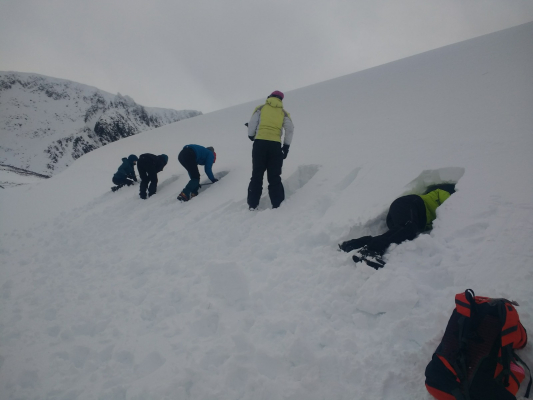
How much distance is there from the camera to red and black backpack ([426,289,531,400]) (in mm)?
1389

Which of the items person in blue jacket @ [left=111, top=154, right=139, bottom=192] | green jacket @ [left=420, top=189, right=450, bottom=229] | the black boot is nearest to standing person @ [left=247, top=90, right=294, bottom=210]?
the black boot

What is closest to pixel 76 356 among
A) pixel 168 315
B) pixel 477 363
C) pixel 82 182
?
pixel 168 315

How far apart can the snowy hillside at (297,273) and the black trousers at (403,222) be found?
124 mm

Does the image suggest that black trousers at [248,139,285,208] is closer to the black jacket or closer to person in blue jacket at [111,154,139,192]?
the black jacket

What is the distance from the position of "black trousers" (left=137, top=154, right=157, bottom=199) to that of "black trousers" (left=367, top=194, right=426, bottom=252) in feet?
18.1

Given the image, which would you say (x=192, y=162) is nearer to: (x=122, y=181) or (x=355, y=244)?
(x=122, y=181)

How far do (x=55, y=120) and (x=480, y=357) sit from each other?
112839mm

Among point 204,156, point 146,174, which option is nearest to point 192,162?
point 204,156

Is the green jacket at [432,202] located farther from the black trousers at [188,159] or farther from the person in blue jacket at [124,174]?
the person in blue jacket at [124,174]

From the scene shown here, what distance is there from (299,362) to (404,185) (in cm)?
271

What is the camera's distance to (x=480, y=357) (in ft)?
4.79

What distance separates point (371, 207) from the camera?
3.41 metres

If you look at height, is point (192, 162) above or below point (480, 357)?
above

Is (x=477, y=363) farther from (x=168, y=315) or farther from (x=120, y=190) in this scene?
(x=120, y=190)
